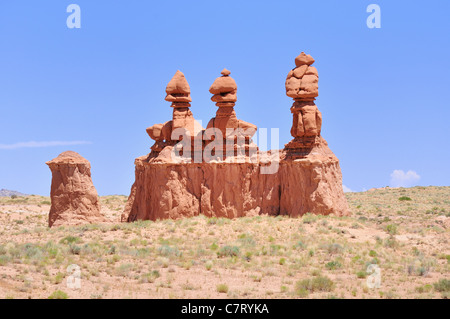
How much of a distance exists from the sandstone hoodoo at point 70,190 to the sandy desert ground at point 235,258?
229 cm

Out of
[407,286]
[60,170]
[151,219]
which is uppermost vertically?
[60,170]

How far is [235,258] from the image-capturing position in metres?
25.7

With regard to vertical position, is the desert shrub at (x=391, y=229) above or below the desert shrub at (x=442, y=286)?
above

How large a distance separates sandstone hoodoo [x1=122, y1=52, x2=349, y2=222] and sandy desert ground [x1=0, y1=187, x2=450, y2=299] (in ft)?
4.96

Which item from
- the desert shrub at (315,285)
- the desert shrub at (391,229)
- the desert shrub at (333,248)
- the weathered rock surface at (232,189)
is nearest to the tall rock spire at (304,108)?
the weathered rock surface at (232,189)

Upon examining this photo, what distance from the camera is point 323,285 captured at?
20906 millimetres

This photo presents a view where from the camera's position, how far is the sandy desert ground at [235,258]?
20516 millimetres

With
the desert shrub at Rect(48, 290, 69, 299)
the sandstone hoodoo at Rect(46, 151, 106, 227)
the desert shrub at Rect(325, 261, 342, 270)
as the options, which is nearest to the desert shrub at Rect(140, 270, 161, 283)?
the desert shrub at Rect(48, 290, 69, 299)

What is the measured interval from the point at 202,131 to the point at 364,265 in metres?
13.8

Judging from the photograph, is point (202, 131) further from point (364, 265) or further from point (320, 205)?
point (364, 265)

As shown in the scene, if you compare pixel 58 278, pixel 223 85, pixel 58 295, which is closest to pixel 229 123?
pixel 223 85

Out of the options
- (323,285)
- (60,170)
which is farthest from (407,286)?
(60,170)

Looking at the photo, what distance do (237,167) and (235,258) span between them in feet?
33.0

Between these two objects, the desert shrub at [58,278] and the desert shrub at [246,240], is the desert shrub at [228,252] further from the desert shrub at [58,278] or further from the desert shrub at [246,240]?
the desert shrub at [58,278]
